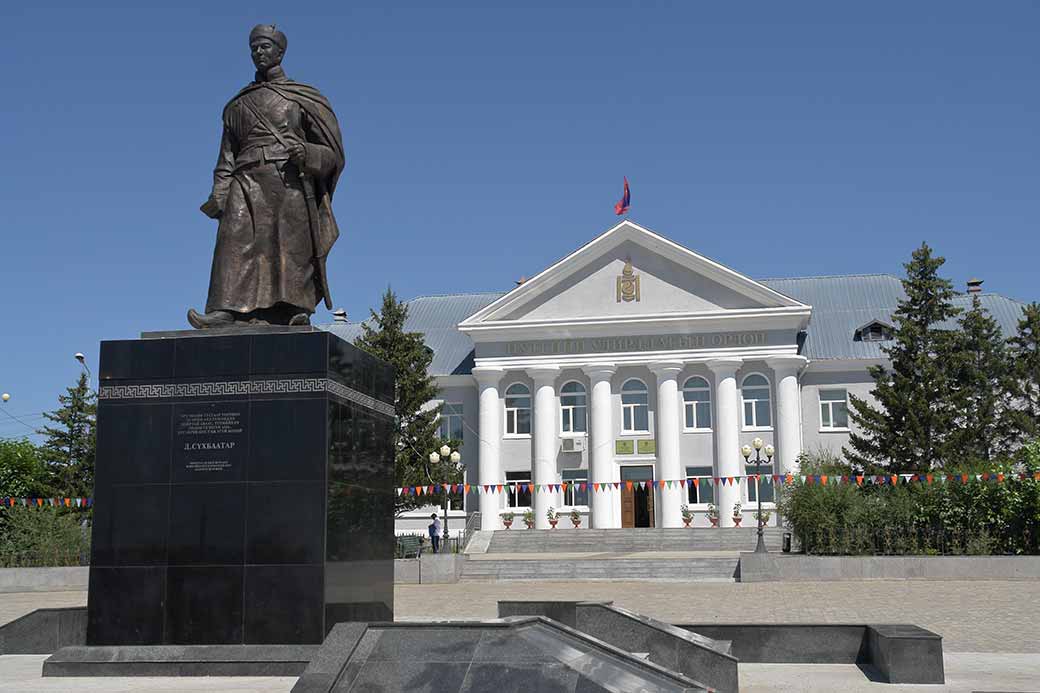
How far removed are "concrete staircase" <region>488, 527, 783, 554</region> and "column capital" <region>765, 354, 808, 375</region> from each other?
22.1 feet

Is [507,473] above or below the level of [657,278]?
below

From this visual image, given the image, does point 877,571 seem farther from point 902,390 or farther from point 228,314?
point 228,314

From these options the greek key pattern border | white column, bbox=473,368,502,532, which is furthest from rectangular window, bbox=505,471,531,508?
the greek key pattern border

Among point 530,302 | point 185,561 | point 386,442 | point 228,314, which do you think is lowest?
point 185,561

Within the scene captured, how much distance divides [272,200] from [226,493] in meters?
2.63

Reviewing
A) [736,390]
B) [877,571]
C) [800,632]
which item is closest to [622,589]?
[877,571]

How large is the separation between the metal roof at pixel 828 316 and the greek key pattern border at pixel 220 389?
38.2 meters

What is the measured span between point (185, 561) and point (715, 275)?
35475 mm

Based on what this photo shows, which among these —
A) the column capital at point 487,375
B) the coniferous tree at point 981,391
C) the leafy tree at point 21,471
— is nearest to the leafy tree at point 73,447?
the leafy tree at point 21,471

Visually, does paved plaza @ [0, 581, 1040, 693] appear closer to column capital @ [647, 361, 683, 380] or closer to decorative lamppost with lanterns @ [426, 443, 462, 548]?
decorative lamppost with lanterns @ [426, 443, 462, 548]

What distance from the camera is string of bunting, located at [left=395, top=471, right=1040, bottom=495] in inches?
1101

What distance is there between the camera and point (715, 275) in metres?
42.4

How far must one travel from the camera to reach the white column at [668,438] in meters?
41.6

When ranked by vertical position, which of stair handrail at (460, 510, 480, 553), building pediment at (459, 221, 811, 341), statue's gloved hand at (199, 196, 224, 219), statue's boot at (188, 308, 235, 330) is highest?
building pediment at (459, 221, 811, 341)
